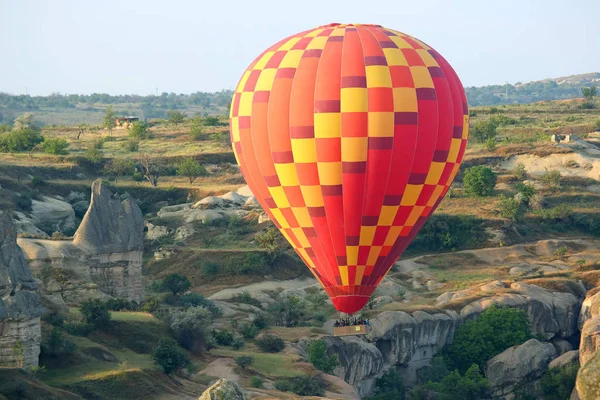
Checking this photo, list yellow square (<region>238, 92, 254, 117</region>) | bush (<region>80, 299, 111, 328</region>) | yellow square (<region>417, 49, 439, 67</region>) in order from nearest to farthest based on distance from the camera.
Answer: yellow square (<region>417, 49, 439, 67</region>) → yellow square (<region>238, 92, 254, 117</region>) → bush (<region>80, 299, 111, 328</region>)

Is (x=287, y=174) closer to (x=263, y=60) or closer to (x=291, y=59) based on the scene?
(x=291, y=59)

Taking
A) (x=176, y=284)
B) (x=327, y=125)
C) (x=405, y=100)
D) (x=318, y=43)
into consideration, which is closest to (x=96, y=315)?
(x=327, y=125)

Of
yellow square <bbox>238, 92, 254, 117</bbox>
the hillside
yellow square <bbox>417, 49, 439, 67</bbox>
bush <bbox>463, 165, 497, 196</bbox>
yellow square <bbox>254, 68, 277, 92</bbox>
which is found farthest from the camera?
bush <bbox>463, 165, 497, 196</bbox>

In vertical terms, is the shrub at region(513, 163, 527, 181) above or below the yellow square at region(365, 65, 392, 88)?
below

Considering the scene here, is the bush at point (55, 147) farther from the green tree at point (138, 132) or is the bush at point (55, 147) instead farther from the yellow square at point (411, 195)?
the yellow square at point (411, 195)

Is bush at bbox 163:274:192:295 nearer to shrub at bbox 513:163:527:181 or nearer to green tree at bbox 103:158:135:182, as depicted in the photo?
green tree at bbox 103:158:135:182

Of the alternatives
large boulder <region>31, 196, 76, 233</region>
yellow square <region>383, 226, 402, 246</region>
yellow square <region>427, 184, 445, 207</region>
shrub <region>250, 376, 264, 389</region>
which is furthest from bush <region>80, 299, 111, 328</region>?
large boulder <region>31, 196, 76, 233</region>

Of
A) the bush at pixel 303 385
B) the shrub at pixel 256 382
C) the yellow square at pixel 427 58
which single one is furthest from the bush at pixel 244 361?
the yellow square at pixel 427 58
